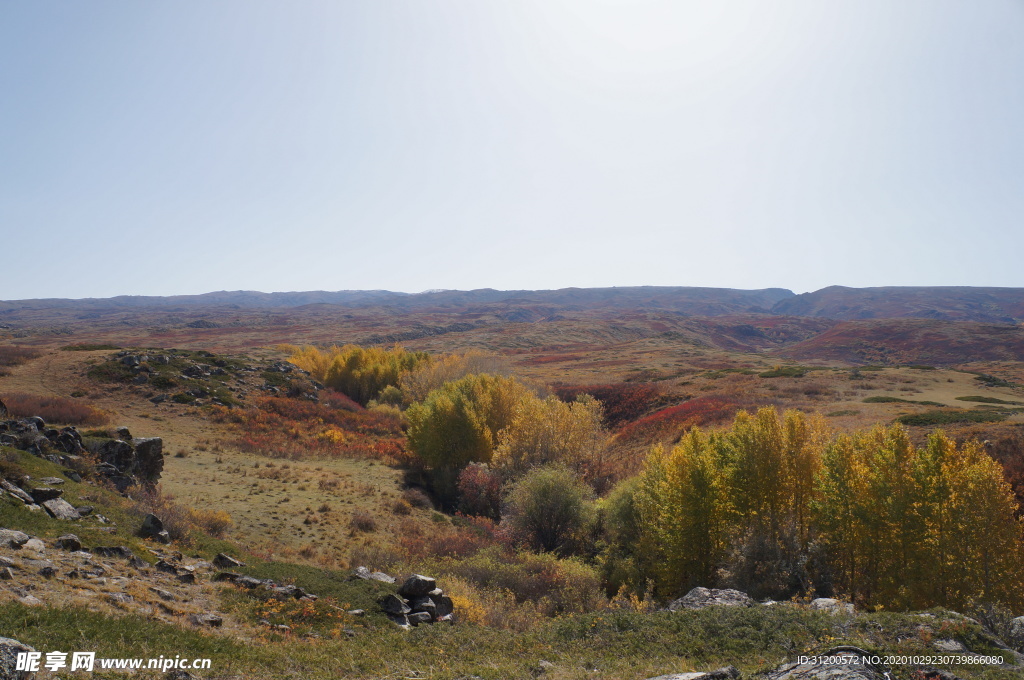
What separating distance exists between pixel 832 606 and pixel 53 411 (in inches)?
1609

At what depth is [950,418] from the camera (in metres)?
28.8

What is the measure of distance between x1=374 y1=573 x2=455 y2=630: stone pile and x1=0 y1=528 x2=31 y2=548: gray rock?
8473mm

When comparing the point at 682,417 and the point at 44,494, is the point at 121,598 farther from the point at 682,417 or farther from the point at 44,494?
the point at 682,417

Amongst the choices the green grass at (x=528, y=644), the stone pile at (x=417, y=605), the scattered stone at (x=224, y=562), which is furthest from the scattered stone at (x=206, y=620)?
the stone pile at (x=417, y=605)

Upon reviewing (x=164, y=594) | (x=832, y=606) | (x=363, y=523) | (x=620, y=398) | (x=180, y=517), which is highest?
(x=164, y=594)

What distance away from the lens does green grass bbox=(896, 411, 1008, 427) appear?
92.2ft

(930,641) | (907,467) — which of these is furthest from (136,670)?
(907,467)

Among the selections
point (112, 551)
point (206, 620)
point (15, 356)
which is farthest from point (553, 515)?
point (15, 356)

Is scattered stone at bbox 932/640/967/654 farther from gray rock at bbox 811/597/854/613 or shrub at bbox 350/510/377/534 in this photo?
shrub at bbox 350/510/377/534

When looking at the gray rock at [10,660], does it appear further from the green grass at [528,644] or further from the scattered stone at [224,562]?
the scattered stone at [224,562]

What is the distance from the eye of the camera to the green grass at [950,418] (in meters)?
28.1

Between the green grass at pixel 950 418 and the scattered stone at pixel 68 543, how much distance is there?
3977 cm

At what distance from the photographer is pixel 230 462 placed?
3123 centimetres

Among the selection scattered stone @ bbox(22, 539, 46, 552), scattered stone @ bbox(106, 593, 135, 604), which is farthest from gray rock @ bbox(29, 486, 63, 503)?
scattered stone @ bbox(106, 593, 135, 604)
